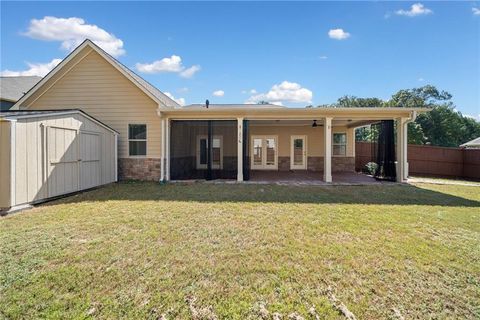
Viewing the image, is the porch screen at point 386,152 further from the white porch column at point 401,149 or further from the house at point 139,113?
the house at point 139,113

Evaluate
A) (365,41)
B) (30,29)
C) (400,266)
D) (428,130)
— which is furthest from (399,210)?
(428,130)

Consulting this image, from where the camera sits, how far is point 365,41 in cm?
1320

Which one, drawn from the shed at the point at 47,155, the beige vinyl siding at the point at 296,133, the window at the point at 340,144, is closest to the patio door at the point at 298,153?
the beige vinyl siding at the point at 296,133

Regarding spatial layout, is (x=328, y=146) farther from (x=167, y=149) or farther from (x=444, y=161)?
(x=444, y=161)

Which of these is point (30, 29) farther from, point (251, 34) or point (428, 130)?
point (428, 130)

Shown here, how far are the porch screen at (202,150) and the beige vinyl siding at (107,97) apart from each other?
107 cm

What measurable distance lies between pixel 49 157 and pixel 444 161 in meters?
18.6

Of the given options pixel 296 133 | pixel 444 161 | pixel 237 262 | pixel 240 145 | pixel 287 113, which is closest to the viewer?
pixel 237 262

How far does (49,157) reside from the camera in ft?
21.7

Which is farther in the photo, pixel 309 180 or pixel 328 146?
pixel 309 180

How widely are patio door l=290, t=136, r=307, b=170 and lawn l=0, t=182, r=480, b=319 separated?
9383 millimetres

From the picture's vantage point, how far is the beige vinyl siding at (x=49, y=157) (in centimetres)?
588

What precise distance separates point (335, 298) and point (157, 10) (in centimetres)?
1214

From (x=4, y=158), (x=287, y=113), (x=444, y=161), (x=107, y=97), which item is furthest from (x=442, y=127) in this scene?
(x=4, y=158)
